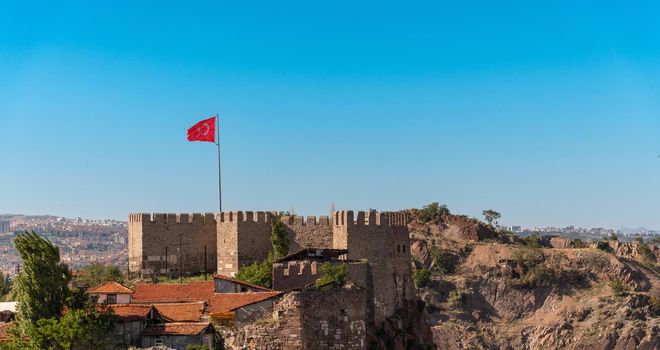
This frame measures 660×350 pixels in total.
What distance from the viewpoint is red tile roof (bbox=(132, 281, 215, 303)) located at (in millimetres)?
41062

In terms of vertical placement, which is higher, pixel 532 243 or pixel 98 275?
pixel 532 243

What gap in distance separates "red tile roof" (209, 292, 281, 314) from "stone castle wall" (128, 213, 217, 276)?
36.6 ft

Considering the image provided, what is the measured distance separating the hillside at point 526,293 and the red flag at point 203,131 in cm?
4365

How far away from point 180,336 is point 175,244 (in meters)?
16.2

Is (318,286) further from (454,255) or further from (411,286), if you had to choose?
(454,255)

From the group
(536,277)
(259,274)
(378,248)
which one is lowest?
(536,277)

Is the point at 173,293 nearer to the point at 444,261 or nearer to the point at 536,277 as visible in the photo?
the point at 444,261

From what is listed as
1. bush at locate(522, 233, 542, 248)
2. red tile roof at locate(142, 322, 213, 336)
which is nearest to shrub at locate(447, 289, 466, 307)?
bush at locate(522, 233, 542, 248)

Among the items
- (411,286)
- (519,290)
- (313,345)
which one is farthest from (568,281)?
(313,345)

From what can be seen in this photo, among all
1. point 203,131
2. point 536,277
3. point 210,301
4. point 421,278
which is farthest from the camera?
point 536,277

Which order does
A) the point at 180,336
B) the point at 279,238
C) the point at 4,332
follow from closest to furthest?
the point at 180,336
the point at 4,332
the point at 279,238

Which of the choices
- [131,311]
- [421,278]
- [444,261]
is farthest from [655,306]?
[131,311]

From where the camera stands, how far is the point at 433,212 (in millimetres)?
119188

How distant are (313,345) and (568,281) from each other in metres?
77.0
